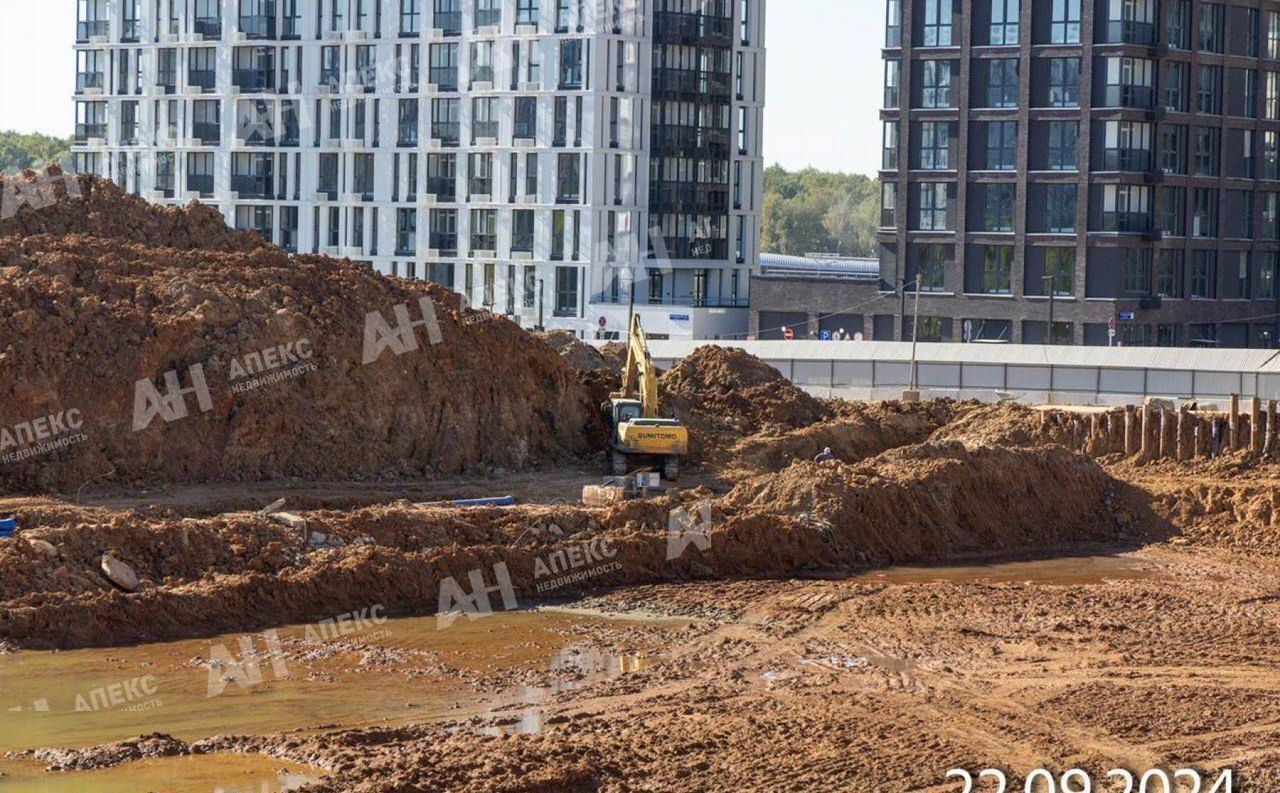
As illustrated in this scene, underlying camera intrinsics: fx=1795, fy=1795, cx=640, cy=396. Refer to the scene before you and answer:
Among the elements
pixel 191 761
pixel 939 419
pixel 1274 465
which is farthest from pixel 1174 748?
pixel 939 419

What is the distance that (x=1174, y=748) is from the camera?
786 inches

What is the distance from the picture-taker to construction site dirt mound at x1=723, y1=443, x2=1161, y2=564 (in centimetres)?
3347

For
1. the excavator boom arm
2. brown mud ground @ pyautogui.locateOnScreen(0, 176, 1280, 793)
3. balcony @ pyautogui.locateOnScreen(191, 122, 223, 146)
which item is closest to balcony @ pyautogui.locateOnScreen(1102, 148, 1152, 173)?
brown mud ground @ pyautogui.locateOnScreen(0, 176, 1280, 793)

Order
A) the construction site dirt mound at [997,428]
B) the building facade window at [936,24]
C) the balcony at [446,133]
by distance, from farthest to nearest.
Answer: the balcony at [446,133]
the building facade window at [936,24]
the construction site dirt mound at [997,428]

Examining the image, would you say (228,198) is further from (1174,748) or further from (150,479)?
(1174,748)

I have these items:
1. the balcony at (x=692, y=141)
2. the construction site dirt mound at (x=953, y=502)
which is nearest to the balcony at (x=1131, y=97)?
the balcony at (x=692, y=141)

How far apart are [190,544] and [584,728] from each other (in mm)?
9548

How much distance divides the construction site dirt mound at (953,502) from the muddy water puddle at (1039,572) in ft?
3.00

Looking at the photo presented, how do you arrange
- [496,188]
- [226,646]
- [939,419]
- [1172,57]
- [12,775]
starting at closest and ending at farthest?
Answer: 1. [12,775]
2. [226,646]
3. [939,419]
4. [1172,57]
5. [496,188]

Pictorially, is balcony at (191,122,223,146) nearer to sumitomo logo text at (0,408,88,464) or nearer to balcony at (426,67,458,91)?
balcony at (426,67,458,91)

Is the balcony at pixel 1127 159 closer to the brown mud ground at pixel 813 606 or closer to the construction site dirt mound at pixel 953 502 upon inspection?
the brown mud ground at pixel 813 606

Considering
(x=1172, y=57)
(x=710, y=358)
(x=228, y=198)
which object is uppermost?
(x=1172, y=57)

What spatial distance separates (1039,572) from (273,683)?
52.1ft

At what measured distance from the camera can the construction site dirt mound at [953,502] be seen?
33.5 m
